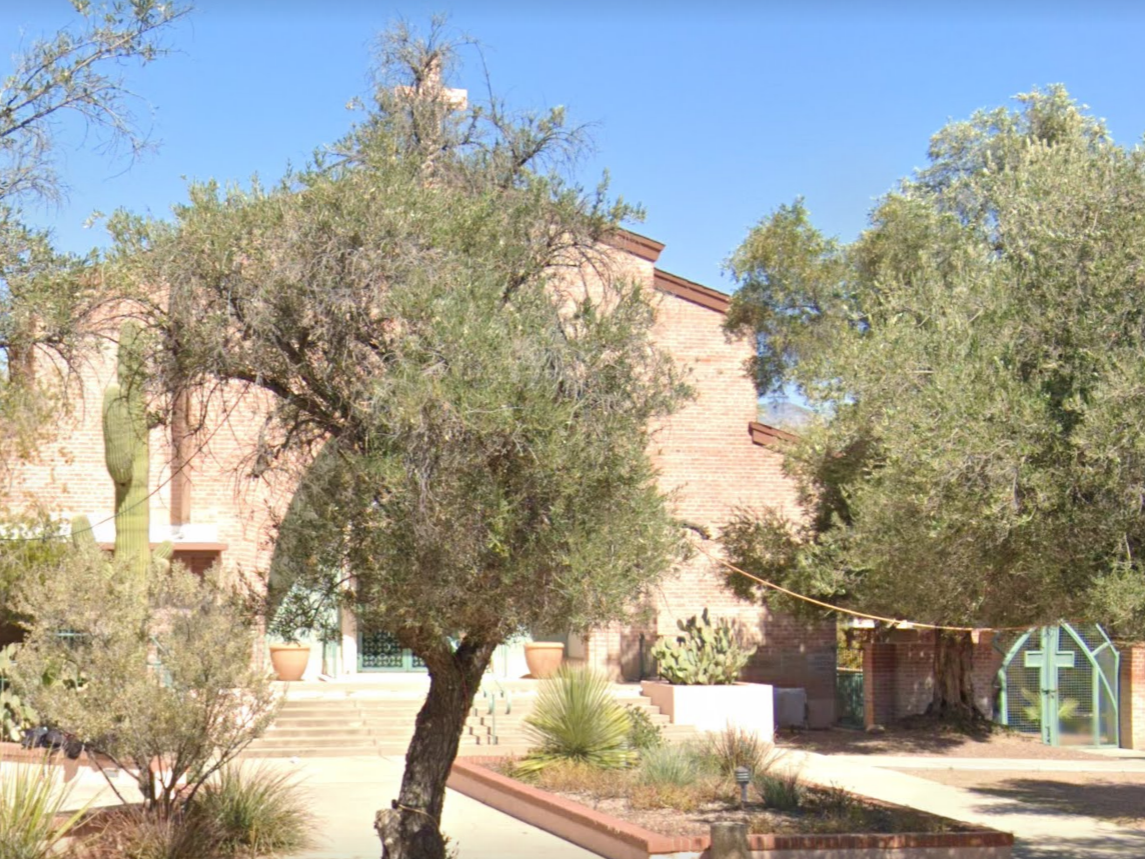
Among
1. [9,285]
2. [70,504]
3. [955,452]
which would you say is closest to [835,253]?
[70,504]

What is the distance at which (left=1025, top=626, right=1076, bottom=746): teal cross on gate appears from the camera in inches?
1017

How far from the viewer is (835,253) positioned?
85.6ft

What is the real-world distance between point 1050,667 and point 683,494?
294 inches

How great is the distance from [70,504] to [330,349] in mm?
18710

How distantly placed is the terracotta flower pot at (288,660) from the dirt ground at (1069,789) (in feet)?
37.7

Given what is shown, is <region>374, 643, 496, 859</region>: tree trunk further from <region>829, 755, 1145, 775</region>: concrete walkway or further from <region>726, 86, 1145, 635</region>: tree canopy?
<region>829, 755, 1145, 775</region>: concrete walkway

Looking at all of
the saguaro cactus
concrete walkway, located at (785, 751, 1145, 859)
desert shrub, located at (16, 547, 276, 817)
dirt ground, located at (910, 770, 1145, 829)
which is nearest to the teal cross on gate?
concrete walkway, located at (785, 751, 1145, 859)

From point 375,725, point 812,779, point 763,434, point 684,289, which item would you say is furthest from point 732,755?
point 684,289

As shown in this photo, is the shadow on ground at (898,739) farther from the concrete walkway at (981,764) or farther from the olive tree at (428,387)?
the olive tree at (428,387)

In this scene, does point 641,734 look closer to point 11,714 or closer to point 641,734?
point 641,734

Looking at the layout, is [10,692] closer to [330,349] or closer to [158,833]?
[158,833]

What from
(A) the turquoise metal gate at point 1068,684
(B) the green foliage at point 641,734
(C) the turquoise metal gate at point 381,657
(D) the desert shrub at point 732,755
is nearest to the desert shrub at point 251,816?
(D) the desert shrub at point 732,755

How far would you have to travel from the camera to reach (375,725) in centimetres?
2291

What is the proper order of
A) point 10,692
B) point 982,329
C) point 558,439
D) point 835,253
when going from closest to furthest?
point 558,439
point 982,329
point 10,692
point 835,253
